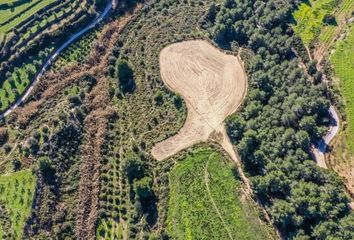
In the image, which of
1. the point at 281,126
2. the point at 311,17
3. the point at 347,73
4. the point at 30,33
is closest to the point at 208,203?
the point at 281,126

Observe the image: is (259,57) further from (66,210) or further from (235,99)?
(66,210)

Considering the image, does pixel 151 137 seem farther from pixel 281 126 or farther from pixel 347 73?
pixel 347 73

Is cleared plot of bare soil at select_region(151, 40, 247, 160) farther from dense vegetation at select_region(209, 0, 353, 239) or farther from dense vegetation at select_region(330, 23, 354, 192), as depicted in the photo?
dense vegetation at select_region(330, 23, 354, 192)

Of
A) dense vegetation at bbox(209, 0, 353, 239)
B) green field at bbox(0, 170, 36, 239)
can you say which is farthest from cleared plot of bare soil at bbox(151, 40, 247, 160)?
green field at bbox(0, 170, 36, 239)

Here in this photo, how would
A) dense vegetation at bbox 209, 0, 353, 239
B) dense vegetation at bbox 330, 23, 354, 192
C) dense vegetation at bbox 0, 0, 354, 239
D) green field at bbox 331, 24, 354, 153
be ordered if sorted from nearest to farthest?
dense vegetation at bbox 209, 0, 353, 239
dense vegetation at bbox 0, 0, 354, 239
dense vegetation at bbox 330, 23, 354, 192
green field at bbox 331, 24, 354, 153

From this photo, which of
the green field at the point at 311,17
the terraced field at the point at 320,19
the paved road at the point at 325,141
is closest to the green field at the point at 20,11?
the green field at the point at 311,17

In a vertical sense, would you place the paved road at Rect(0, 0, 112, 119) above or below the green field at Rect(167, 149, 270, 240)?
above

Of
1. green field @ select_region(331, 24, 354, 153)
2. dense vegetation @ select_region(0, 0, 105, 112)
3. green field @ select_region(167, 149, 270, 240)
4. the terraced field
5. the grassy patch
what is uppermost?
dense vegetation @ select_region(0, 0, 105, 112)
